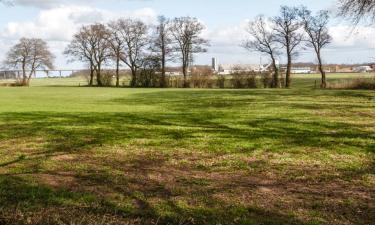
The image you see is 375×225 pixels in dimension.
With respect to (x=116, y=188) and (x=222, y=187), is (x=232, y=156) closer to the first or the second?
(x=222, y=187)

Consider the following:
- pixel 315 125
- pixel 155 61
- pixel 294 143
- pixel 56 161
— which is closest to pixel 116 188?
pixel 56 161

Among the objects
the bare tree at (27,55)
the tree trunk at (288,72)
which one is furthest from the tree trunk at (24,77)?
the tree trunk at (288,72)

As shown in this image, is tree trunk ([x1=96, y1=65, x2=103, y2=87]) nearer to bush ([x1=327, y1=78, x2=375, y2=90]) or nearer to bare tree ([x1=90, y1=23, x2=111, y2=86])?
bare tree ([x1=90, y1=23, x2=111, y2=86])

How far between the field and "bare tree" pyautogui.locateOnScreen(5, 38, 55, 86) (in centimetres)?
7722

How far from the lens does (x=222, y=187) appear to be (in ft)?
26.1

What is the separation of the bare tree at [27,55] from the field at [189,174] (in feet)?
253

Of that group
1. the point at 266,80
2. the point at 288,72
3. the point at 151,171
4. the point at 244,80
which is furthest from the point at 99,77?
the point at 151,171

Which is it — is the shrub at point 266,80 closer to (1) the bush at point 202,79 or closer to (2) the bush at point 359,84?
(1) the bush at point 202,79

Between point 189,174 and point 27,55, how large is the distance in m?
86.5

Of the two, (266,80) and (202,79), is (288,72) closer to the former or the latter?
(266,80)

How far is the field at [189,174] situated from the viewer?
637 cm

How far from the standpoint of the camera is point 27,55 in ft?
294

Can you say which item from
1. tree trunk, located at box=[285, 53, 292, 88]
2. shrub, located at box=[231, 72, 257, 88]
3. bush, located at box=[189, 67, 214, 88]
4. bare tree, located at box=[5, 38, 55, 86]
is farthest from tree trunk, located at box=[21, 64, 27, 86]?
tree trunk, located at box=[285, 53, 292, 88]

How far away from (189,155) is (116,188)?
3.29m
